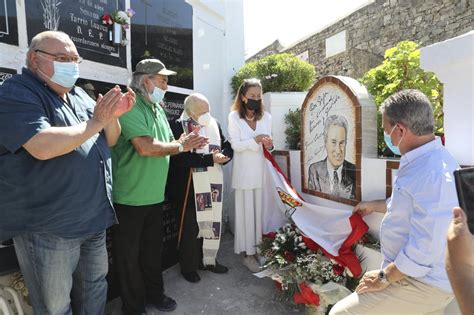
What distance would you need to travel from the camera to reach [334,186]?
3.31 metres

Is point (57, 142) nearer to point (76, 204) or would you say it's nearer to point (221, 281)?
point (76, 204)

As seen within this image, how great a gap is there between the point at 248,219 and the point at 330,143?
1.24m

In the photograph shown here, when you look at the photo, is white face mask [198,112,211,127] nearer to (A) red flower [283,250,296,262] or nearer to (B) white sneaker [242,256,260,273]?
(A) red flower [283,250,296,262]

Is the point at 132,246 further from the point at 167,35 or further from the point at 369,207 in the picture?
the point at 167,35

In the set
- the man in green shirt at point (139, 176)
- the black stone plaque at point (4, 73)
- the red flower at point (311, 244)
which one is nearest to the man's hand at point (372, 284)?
the red flower at point (311, 244)

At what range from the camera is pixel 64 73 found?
1.99m

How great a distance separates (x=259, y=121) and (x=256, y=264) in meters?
1.58

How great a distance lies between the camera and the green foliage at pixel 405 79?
9.64ft

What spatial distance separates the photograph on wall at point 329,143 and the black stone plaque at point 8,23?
8.67 feet

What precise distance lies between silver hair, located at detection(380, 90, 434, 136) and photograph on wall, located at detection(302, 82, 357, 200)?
126cm

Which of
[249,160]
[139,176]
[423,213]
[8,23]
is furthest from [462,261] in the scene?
[8,23]

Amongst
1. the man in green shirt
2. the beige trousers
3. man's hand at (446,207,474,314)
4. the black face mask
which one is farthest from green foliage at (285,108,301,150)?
man's hand at (446,207,474,314)

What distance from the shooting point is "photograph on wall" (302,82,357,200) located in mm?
3090

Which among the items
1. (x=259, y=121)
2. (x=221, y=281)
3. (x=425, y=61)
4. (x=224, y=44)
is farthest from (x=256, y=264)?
(x=224, y=44)
